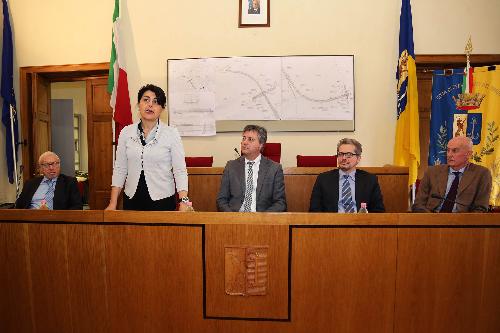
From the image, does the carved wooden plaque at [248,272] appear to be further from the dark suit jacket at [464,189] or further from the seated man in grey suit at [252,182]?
the dark suit jacket at [464,189]

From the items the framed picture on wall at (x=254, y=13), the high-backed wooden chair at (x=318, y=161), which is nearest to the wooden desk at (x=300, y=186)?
the high-backed wooden chair at (x=318, y=161)

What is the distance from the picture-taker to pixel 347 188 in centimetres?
246

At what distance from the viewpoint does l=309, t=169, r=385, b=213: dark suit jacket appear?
2398mm

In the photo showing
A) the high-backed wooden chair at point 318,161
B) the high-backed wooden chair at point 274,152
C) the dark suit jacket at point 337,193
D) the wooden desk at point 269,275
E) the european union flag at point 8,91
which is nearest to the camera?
the wooden desk at point 269,275

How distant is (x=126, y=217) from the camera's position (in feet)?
5.17

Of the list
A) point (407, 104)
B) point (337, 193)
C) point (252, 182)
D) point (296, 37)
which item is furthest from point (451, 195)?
point (296, 37)

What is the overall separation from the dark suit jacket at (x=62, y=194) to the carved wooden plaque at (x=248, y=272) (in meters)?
1.83

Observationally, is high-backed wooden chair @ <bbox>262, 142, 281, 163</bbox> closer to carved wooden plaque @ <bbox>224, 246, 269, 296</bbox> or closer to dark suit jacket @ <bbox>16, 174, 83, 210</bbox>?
dark suit jacket @ <bbox>16, 174, 83, 210</bbox>

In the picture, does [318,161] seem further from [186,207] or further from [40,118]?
[40,118]

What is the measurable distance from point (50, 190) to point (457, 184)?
3.30 m

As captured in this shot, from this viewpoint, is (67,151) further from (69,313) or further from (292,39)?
(69,313)

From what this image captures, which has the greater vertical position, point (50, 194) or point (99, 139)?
point (99, 139)

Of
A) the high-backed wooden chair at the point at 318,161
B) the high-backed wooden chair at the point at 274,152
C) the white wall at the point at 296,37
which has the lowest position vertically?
the high-backed wooden chair at the point at 318,161

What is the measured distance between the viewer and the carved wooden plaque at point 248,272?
1518mm
